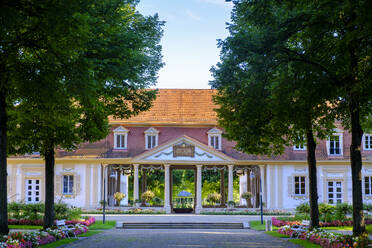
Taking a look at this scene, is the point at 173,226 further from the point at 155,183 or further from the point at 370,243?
the point at 155,183

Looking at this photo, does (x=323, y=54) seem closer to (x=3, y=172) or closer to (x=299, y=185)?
(x=3, y=172)

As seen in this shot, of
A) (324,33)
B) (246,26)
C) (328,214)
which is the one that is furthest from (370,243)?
(328,214)

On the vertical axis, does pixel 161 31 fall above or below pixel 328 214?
above

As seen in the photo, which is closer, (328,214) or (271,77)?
(271,77)

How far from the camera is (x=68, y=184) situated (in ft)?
123

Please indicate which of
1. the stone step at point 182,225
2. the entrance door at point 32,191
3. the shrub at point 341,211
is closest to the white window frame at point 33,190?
the entrance door at point 32,191

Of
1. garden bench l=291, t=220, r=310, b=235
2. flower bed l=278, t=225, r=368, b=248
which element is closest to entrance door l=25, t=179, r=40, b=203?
flower bed l=278, t=225, r=368, b=248

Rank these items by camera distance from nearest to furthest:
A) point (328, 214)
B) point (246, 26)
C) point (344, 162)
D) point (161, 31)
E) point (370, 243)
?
point (370, 243) → point (246, 26) → point (161, 31) → point (328, 214) → point (344, 162)

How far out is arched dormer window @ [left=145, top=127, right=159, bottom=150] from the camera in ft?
125

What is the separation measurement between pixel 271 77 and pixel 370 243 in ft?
18.7

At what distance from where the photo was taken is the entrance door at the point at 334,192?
3684 centimetres

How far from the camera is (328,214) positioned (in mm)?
25219

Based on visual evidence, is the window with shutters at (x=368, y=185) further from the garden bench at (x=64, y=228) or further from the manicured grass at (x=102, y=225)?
the garden bench at (x=64, y=228)

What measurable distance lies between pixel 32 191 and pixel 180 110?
39.6ft
